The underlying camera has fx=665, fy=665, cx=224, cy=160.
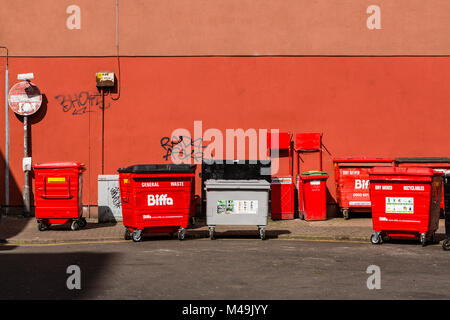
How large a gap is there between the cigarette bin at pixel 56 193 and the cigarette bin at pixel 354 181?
6507mm

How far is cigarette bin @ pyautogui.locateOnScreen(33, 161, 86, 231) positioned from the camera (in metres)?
14.9

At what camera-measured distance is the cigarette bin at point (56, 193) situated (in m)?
14.9

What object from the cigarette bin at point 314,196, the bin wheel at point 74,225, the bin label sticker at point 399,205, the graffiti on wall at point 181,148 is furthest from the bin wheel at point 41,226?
the bin label sticker at point 399,205

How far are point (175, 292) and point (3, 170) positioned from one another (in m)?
11.0

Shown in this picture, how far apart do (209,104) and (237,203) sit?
15.9 feet

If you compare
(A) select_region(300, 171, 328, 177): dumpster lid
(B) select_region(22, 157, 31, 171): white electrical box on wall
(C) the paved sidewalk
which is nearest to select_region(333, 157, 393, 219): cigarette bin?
(C) the paved sidewalk

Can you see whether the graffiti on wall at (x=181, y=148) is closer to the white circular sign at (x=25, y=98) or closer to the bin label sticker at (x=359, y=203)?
the white circular sign at (x=25, y=98)

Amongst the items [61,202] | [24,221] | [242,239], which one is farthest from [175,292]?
[24,221]

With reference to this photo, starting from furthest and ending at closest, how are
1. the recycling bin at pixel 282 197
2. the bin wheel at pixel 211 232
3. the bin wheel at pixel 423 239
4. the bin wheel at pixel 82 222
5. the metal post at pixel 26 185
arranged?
the metal post at pixel 26 185 → the recycling bin at pixel 282 197 → the bin wheel at pixel 82 222 → the bin wheel at pixel 211 232 → the bin wheel at pixel 423 239

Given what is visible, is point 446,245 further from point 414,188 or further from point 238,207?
point 238,207

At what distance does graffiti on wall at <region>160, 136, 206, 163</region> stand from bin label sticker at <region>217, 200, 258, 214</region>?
4.29 metres

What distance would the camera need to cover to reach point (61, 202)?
14.9 meters

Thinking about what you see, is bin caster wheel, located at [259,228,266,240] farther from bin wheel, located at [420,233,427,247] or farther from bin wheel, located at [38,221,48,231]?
bin wheel, located at [38,221,48,231]
